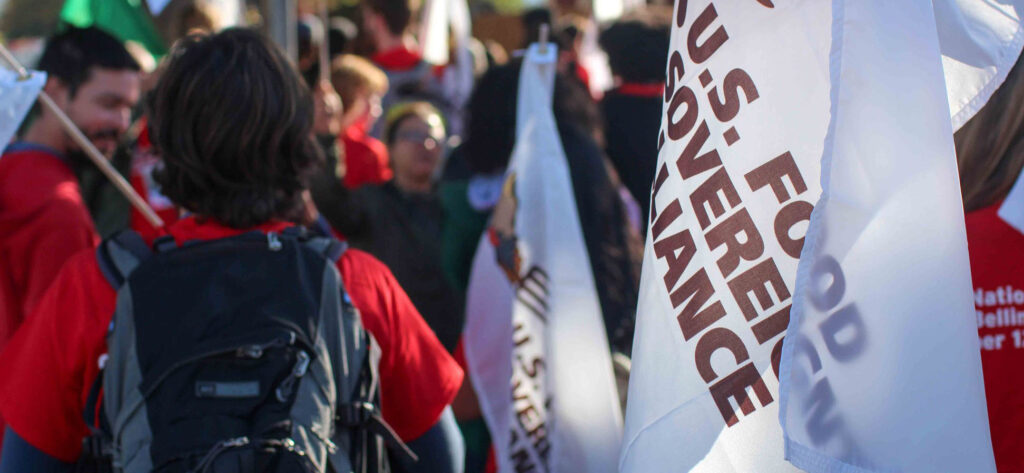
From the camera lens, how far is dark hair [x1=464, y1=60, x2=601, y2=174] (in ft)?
11.0

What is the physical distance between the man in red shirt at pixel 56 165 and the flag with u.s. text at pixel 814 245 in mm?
1489

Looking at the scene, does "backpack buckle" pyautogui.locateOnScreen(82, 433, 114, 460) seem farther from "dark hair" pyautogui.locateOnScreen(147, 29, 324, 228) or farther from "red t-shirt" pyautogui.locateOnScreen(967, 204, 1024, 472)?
"red t-shirt" pyautogui.locateOnScreen(967, 204, 1024, 472)

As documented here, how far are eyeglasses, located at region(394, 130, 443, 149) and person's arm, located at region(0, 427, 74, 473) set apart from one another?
9.44 ft

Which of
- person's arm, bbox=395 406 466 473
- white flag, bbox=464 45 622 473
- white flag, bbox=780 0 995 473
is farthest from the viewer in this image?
white flag, bbox=464 45 622 473

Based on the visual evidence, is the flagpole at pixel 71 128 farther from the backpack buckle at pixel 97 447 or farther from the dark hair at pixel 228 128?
the backpack buckle at pixel 97 447

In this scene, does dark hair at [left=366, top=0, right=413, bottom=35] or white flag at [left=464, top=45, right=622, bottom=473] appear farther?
dark hair at [left=366, top=0, right=413, bottom=35]

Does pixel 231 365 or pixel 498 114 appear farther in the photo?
pixel 498 114

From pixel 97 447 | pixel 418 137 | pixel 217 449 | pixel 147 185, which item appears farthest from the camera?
pixel 418 137

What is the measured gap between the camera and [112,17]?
3.90 m

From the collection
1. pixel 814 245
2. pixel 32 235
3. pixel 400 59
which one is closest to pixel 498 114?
pixel 32 235

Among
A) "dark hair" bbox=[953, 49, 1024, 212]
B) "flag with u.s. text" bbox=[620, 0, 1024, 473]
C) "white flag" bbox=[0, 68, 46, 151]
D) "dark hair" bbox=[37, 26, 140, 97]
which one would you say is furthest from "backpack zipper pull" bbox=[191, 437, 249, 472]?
"dark hair" bbox=[37, 26, 140, 97]

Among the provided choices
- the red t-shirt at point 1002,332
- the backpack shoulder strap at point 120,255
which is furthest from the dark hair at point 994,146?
the backpack shoulder strap at point 120,255

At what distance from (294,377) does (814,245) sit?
34.0 inches

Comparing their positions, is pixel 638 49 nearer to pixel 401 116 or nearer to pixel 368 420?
pixel 401 116
